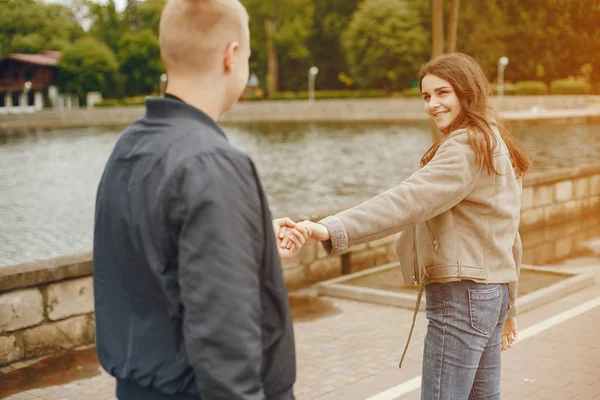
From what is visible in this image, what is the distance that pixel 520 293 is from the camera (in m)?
7.81

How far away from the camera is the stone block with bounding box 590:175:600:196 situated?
14586 mm

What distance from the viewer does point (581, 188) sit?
14.3m

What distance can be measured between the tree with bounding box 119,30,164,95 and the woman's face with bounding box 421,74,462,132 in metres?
87.9

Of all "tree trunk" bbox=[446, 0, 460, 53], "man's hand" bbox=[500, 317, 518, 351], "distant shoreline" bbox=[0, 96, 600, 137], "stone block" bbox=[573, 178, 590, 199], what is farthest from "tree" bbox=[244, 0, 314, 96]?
"man's hand" bbox=[500, 317, 518, 351]

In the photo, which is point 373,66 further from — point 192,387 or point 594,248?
point 192,387

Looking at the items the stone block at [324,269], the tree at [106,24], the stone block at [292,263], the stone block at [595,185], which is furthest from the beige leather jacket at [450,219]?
the tree at [106,24]

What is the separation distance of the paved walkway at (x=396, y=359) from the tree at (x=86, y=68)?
81916mm

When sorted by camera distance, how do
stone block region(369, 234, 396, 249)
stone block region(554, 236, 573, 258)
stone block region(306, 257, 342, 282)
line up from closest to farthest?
stone block region(306, 257, 342, 282)
stone block region(369, 234, 396, 249)
stone block region(554, 236, 573, 258)

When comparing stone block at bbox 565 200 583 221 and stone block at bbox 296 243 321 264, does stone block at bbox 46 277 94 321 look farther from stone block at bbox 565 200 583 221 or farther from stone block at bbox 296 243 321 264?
stone block at bbox 565 200 583 221

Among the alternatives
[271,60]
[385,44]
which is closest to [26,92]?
[271,60]

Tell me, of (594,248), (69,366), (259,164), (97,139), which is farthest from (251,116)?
(69,366)

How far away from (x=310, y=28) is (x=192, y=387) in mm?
81735

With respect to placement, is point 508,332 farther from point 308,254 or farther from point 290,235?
point 308,254

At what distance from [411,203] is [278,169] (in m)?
26.0
